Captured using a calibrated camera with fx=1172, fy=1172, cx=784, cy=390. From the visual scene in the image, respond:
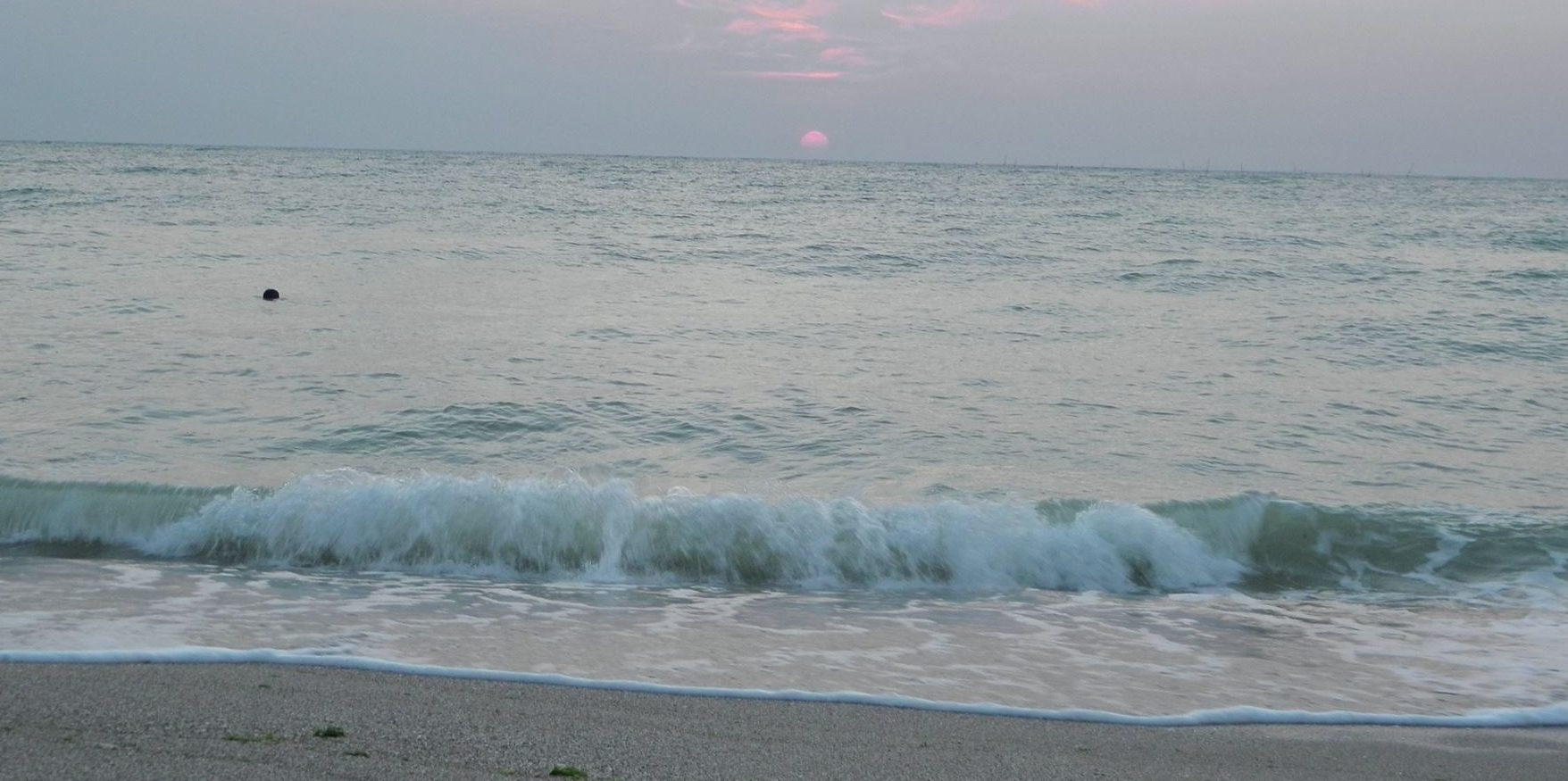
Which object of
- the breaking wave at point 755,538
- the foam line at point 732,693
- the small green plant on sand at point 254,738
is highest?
the small green plant on sand at point 254,738

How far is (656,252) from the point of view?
73.9 ft

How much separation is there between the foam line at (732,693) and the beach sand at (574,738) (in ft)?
0.22

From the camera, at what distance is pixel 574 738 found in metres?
4.08

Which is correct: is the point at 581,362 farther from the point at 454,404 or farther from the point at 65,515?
the point at 65,515

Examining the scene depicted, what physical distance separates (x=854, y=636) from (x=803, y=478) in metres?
2.96

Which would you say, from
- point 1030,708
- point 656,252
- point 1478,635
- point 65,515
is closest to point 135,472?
point 65,515

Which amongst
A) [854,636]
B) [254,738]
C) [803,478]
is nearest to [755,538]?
[803,478]

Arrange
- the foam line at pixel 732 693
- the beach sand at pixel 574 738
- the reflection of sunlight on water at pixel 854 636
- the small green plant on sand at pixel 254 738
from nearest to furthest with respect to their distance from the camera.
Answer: the beach sand at pixel 574 738 → the small green plant on sand at pixel 254 738 → the foam line at pixel 732 693 → the reflection of sunlight on water at pixel 854 636

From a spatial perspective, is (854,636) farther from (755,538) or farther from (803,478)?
(803,478)

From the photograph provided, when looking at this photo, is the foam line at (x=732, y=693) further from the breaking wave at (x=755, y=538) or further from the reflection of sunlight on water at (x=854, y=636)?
the breaking wave at (x=755, y=538)

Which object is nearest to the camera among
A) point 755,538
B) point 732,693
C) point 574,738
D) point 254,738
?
point 254,738

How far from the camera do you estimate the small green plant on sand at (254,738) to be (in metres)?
3.79

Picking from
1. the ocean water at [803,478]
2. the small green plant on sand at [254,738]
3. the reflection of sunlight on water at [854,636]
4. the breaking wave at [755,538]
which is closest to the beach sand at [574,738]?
the small green plant on sand at [254,738]

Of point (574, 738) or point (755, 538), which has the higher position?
point (574, 738)
